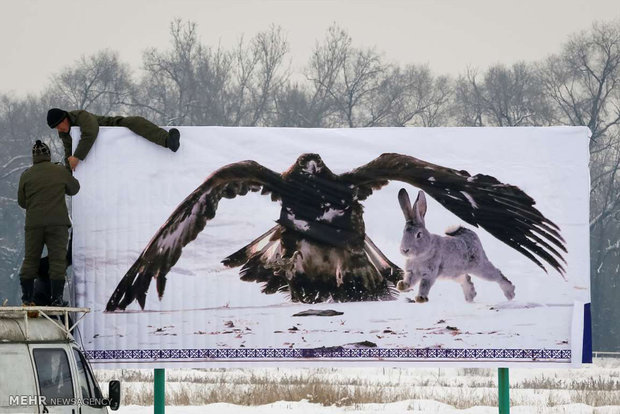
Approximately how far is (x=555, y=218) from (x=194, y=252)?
362cm

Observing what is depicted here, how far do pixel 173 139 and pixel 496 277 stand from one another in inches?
136

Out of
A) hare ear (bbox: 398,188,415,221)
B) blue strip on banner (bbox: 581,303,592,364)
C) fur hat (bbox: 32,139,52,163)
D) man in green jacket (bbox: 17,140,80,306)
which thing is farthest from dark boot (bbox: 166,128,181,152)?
blue strip on banner (bbox: 581,303,592,364)

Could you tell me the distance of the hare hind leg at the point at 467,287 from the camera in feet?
40.5

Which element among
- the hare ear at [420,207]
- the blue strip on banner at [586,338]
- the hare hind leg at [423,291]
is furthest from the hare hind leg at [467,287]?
the blue strip on banner at [586,338]

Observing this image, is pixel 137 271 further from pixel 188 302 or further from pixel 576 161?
pixel 576 161

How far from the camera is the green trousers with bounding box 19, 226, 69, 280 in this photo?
38.0 ft

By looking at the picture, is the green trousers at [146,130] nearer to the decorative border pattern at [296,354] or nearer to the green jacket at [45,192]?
the green jacket at [45,192]

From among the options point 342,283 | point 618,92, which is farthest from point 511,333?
point 618,92

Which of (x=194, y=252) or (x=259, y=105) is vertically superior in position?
(x=259, y=105)

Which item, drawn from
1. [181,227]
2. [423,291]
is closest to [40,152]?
[181,227]

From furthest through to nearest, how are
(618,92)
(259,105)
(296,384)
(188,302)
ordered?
(259,105), (618,92), (296,384), (188,302)

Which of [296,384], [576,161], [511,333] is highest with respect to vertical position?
[576,161]

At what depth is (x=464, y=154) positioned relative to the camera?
41.0ft

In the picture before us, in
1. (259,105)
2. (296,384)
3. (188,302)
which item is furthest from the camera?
(259,105)
